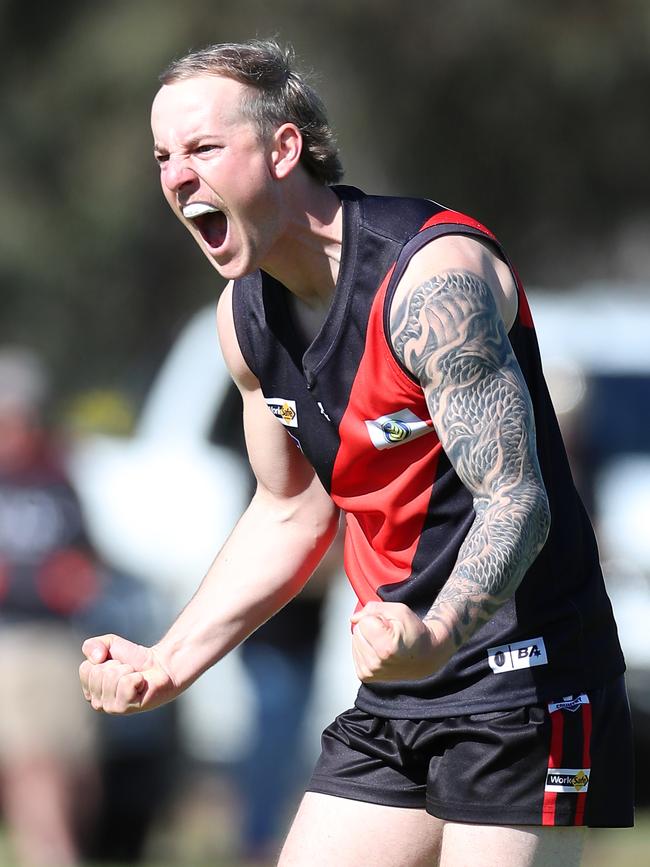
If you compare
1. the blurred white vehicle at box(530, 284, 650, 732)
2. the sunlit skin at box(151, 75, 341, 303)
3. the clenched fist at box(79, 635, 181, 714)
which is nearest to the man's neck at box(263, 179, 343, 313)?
the sunlit skin at box(151, 75, 341, 303)

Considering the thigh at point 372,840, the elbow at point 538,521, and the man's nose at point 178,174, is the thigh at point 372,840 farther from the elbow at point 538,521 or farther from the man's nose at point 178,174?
the man's nose at point 178,174

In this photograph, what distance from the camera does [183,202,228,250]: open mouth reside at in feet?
11.1

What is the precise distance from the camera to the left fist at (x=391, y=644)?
104 inches

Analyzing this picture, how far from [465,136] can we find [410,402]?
17005mm

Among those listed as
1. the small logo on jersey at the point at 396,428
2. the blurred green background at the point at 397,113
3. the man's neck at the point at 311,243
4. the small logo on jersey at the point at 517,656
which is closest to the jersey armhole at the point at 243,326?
the man's neck at the point at 311,243

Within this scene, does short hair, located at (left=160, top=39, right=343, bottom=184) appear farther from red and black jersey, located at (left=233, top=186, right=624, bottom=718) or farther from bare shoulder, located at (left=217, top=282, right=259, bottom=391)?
bare shoulder, located at (left=217, top=282, right=259, bottom=391)

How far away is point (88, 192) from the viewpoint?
2169 cm

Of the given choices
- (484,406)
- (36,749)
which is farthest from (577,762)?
(36,749)

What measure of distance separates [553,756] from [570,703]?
0.39ft

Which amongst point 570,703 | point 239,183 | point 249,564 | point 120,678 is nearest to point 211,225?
point 239,183

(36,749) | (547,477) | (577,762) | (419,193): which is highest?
(419,193)

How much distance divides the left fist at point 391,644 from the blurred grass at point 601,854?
493 cm

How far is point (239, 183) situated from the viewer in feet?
10.8

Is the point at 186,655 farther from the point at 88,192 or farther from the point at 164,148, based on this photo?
the point at 88,192
